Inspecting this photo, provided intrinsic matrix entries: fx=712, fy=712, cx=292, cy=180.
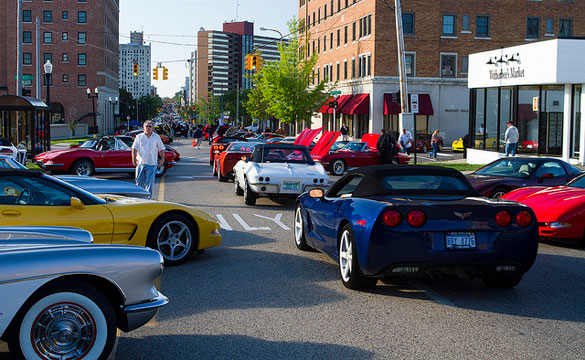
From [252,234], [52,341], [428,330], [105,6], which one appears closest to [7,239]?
[52,341]

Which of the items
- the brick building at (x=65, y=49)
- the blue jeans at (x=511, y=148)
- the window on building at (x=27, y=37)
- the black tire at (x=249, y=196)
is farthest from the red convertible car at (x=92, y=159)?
the window on building at (x=27, y=37)

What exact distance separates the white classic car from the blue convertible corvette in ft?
24.6

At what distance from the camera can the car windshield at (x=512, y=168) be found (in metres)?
15.6

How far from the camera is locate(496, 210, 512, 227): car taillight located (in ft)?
23.6

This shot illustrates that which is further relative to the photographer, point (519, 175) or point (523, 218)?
point (519, 175)

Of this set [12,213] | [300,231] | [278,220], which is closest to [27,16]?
[278,220]

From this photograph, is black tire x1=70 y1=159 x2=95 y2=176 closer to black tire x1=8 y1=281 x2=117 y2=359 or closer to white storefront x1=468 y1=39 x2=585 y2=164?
white storefront x1=468 y1=39 x2=585 y2=164

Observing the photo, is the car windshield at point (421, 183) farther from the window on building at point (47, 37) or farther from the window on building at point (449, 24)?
the window on building at point (47, 37)

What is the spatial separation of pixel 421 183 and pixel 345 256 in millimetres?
1230

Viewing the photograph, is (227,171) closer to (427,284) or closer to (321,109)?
(427,284)

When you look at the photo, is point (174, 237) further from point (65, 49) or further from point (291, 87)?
point (65, 49)

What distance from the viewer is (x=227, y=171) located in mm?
22125

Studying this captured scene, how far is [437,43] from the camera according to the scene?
5494 centimetres

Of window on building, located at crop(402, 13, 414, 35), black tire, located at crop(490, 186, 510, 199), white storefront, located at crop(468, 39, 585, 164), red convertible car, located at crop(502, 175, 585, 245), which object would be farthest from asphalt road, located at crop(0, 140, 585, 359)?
window on building, located at crop(402, 13, 414, 35)
